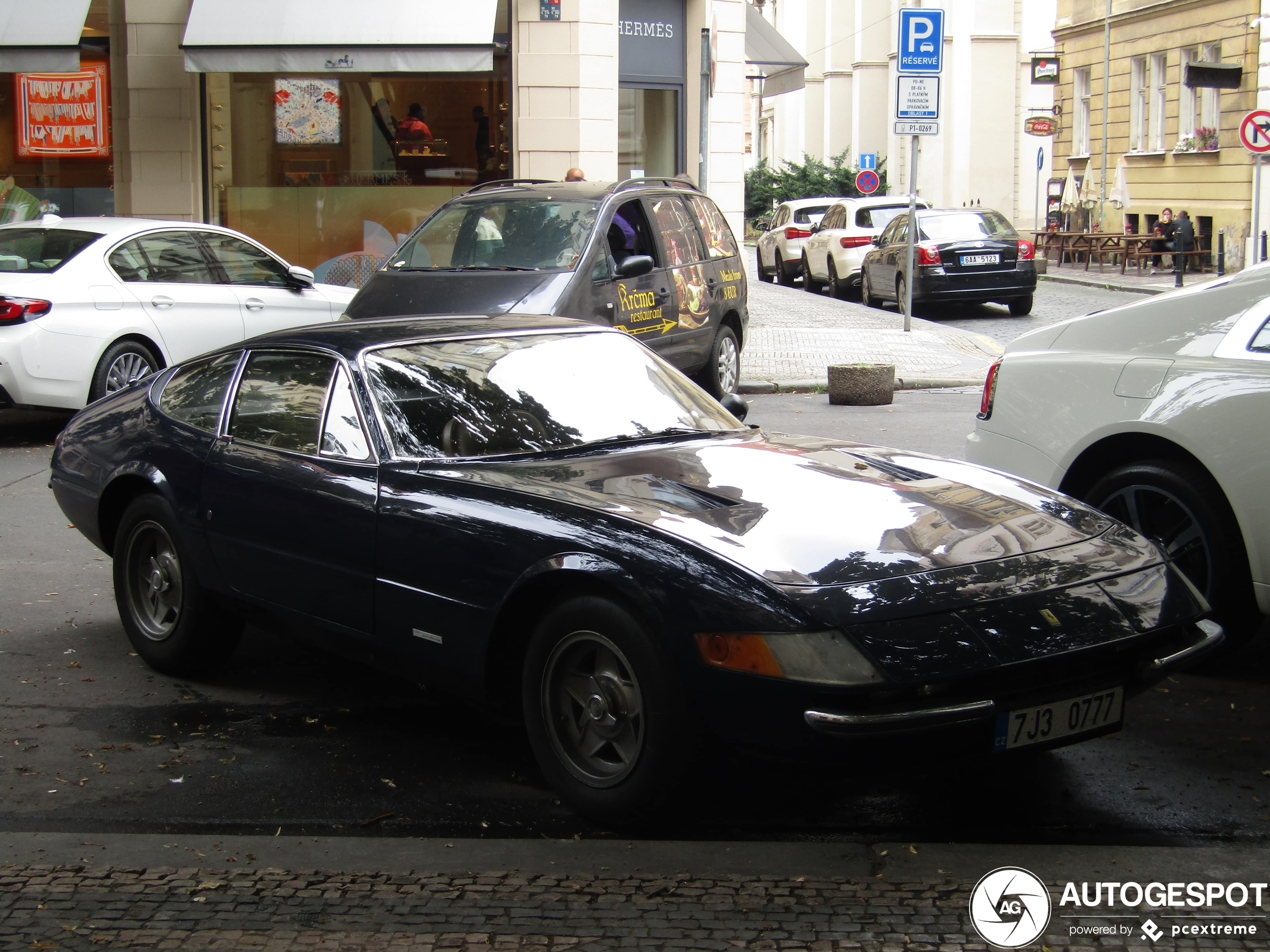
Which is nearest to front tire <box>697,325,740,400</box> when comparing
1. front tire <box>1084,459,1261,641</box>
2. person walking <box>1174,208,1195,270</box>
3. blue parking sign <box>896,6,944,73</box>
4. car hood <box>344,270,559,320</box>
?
car hood <box>344,270,559,320</box>

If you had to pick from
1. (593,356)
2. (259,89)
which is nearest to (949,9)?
(259,89)

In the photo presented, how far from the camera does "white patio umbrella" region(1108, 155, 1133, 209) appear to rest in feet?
126

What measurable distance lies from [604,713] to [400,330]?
1.87m

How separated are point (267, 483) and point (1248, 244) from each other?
3076cm

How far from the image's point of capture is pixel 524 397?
15.8 ft

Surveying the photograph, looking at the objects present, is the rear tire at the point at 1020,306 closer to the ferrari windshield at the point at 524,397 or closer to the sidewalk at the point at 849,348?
the sidewalk at the point at 849,348

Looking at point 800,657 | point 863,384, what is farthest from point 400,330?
point 863,384

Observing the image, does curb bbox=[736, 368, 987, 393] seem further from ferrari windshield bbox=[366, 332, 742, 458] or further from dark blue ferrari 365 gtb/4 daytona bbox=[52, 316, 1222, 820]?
ferrari windshield bbox=[366, 332, 742, 458]

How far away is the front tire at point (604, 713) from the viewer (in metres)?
3.61

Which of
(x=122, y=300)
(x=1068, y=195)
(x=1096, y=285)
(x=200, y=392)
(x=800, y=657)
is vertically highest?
(x=1068, y=195)

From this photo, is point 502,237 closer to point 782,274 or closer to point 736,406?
point 736,406

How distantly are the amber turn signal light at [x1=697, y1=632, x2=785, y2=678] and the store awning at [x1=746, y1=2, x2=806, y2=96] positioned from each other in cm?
2068

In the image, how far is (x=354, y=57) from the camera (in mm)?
16375

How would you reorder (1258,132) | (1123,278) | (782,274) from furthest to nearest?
(1123,278) → (782,274) → (1258,132)
